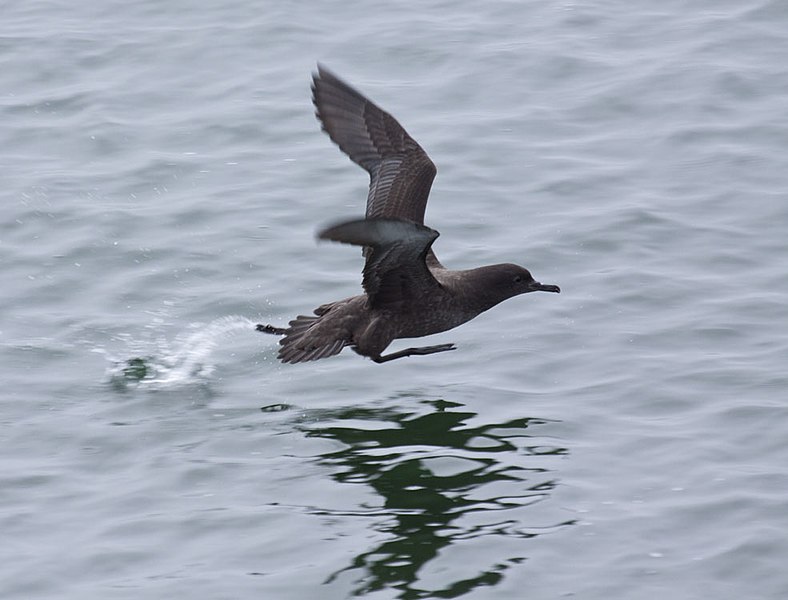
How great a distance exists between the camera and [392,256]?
8594mm

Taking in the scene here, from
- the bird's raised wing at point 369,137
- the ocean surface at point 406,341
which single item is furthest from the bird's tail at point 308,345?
the bird's raised wing at point 369,137

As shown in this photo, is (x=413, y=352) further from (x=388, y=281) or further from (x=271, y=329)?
(x=271, y=329)

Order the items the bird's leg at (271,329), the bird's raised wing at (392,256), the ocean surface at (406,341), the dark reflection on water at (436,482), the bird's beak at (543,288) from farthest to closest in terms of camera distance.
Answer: the bird's leg at (271,329), the bird's beak at (543,288), the bird's raised wing at (392,256), the ocean surface at (406,341), the dark reflection on water at (436,482)

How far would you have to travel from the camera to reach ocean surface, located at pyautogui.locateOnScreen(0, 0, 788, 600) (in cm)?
750

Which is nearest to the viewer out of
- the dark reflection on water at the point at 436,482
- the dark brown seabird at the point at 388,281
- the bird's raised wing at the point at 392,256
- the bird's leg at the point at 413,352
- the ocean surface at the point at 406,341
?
the dark reflection on water at the point at 436,482

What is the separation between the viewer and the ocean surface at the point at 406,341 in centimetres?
750

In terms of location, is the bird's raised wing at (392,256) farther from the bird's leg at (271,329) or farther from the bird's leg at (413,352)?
A: the bird's leg at (271,329)

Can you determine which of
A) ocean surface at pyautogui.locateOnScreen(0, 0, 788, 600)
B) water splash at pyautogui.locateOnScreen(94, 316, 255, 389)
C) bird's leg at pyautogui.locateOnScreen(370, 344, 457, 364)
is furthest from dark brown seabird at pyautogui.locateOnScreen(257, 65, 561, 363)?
water splash at pyautogui.locateOnScreen(94, 316, 255, 389)

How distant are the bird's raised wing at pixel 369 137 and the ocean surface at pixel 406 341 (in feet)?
4.03

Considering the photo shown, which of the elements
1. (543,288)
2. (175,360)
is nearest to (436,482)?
(543,288)

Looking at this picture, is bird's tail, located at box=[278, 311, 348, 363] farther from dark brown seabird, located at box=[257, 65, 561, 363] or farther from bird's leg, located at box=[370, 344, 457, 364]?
bird's leg, located at box=[370, 344, 457, 364]

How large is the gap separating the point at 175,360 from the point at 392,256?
1.94 metres

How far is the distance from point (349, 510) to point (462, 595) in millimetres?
1051

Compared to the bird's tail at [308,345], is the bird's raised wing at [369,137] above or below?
above
